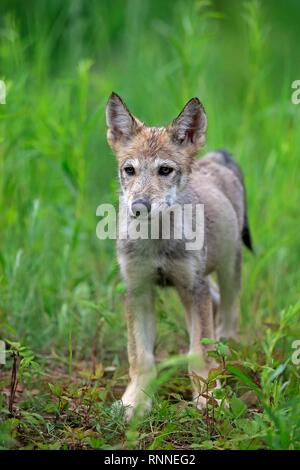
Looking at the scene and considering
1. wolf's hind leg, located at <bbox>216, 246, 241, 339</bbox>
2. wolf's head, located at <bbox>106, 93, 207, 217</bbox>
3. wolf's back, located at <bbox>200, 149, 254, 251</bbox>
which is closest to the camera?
wolf's head, located at <bbox>106, 93, 207, 217</bbox>

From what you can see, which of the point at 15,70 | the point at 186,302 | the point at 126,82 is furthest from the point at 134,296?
the point at 126,82

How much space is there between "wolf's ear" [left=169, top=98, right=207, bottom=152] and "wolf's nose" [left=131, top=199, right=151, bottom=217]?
78 cm

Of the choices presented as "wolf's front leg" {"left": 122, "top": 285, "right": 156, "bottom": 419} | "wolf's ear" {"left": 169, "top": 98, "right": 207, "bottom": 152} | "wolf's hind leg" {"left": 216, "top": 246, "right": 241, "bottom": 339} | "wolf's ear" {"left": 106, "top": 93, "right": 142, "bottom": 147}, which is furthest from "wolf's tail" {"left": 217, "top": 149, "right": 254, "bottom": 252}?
"wolf's front leg" {"left": 122, "top": 285, "right": 156, "bottom": 419}

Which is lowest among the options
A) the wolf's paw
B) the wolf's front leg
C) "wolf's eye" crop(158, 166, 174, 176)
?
the wolf's paw

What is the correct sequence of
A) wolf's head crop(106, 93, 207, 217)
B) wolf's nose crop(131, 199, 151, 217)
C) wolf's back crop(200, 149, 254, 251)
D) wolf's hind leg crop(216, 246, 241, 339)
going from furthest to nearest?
wolf's back crop(200, 149, 254, 251)
wolf's hind leg crop(216, 246, 241, 339)
wolf's head crop(106, 93, 207, 217)
wolf's nose crop(131, 199, 151, 217)

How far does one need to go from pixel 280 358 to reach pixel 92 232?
8.34 ft

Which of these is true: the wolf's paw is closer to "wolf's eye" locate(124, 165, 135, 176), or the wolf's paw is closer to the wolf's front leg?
the wolf's front leg

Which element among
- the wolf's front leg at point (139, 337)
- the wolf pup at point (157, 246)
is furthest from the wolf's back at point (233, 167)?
the wolf's front leg at point (139, 337)

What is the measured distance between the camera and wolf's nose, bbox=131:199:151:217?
5680mm

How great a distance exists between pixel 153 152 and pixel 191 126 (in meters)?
0.42

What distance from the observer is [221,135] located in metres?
9.05

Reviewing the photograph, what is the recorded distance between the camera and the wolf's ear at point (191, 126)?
6.29 meters

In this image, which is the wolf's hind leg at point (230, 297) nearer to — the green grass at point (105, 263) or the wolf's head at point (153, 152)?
the green grass at point (105, 263)
